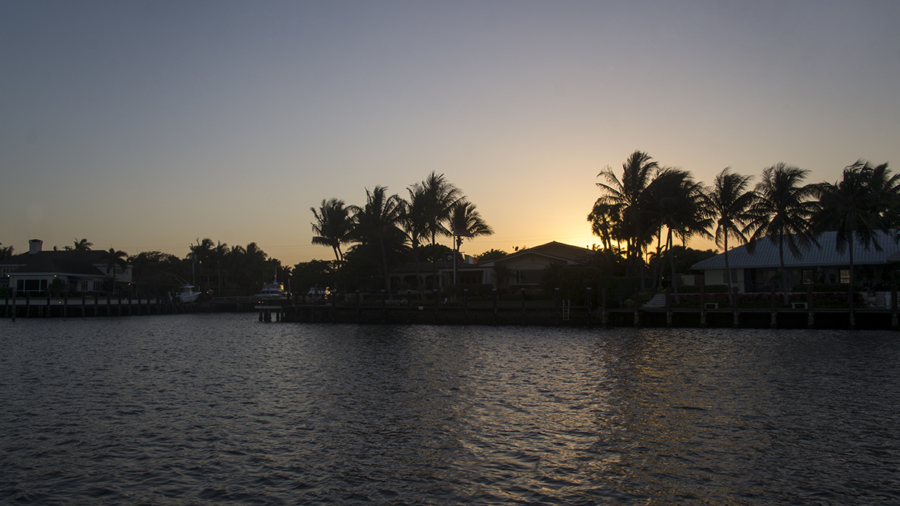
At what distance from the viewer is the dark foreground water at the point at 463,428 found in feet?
34.7

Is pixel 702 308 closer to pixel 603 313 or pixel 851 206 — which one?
pixel 603 313

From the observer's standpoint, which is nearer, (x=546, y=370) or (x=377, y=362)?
(x=546, y=370)

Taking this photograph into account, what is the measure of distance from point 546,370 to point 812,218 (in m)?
33.1

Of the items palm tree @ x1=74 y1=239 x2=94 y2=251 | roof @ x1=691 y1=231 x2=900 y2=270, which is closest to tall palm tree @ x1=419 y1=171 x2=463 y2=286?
roof @ x1=691 y1=231 x2=900 y2=270

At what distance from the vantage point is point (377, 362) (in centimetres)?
2730

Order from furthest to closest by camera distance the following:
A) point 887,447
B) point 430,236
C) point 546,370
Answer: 1. point 430,236
2. point 546,370
3. point 887,447

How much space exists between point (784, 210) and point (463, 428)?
135 ft

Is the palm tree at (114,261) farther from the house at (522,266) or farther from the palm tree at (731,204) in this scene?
the palm tree at (731,204)

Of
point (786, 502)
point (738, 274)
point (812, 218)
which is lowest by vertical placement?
point (786, 502)

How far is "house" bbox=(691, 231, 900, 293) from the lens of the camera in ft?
153

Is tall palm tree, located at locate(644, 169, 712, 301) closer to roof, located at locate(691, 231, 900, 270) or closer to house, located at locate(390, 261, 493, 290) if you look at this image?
roof, located at locate(691, 231, 900, 270)

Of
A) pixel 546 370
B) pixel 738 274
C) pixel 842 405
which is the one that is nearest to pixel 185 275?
pixel 738 274

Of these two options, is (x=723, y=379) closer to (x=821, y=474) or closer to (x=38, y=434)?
(x=821, y=474)

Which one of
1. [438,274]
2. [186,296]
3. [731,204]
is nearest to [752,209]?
[731,204]
